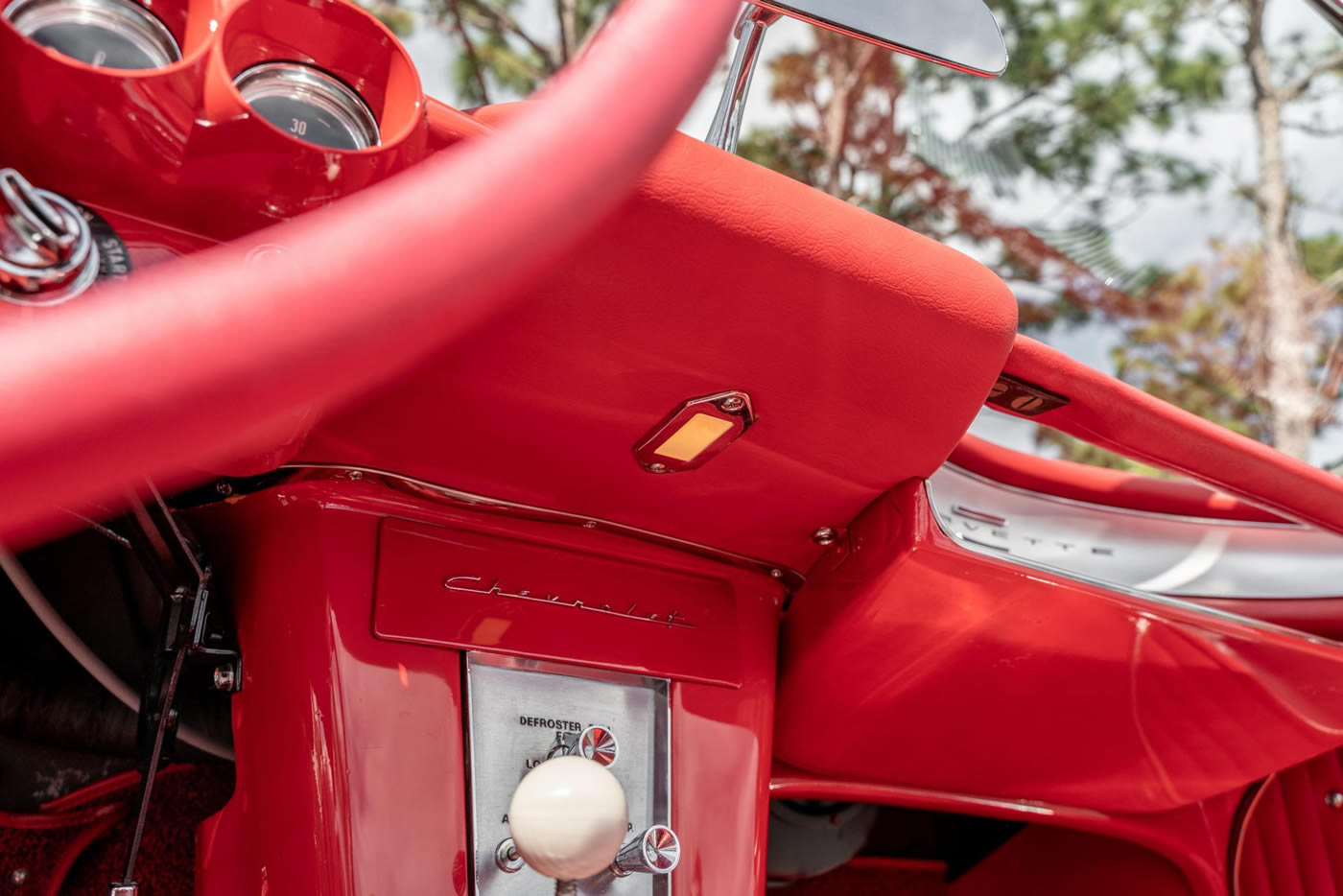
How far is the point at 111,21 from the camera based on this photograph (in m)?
0.50

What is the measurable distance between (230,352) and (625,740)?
0.67 m

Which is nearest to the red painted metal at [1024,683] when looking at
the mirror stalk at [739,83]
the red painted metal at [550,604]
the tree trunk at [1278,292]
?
the red painted metal at [550,604]

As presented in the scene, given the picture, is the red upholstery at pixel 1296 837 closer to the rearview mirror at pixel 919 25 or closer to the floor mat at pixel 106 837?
the rearview mirror at pixel 919 25

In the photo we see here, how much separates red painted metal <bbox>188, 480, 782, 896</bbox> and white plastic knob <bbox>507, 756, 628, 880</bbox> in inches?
3.8

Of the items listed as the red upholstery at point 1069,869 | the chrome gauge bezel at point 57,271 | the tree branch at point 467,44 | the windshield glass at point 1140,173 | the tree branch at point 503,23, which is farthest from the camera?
the windshield glass at point 1140,173

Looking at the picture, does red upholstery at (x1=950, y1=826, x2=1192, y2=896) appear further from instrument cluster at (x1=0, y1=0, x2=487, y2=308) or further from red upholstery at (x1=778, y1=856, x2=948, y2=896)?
instrument cluster at (x1=0, y1=0, x2=487, y2=308)

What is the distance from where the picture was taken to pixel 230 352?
0.22 m

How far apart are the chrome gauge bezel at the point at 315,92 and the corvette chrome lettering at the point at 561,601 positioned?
1.18ft

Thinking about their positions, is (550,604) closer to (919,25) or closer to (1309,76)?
(919,25)

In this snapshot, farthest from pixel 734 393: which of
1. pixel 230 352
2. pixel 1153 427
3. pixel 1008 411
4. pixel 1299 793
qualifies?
pixel 1299 793

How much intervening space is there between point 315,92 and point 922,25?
0.42 m

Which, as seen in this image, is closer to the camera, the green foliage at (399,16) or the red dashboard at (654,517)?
the red dashboard at (654,517)

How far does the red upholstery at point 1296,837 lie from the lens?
1.32m

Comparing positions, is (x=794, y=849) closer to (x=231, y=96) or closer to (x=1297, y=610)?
(x=1297, y=610)
